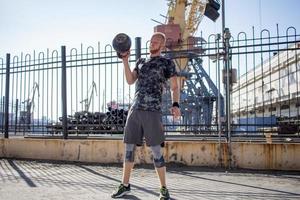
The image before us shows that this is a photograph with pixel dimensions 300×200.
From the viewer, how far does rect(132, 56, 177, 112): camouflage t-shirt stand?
470 centimetres

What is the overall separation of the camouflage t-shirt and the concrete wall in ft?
10.2

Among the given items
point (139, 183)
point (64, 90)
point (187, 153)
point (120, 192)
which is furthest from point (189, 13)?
point (120, 192)

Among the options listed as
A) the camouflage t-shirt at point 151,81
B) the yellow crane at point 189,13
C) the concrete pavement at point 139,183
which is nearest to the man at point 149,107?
the camouflage t-shirt at point 151,81

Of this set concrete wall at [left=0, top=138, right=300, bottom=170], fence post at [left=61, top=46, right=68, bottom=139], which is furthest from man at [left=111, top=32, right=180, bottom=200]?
fence post at [left=61, top=46, right=68, bottom=139]

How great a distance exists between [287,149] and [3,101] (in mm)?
7306

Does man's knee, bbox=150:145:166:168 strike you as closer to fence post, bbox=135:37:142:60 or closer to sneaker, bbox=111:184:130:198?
sneaker, bbox=111:184:130:198

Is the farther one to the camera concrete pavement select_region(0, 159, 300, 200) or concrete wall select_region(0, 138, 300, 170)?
concrete wall select_region(0, 138, 300, 170)

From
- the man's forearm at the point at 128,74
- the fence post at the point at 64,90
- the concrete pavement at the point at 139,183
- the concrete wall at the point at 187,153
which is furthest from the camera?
the fence post at the point at 64,90

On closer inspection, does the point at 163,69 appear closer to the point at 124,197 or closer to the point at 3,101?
the point at 124,197

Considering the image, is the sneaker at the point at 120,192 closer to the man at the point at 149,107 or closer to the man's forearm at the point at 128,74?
the man at the point at 149,107

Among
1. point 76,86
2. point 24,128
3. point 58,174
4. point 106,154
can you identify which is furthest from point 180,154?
point 24,128

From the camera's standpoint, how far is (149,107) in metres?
4.68

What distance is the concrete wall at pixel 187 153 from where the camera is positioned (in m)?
7.20

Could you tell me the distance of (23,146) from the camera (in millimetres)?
9484
